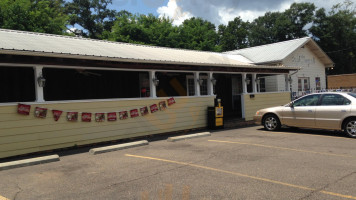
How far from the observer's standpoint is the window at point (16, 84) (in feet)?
34.7

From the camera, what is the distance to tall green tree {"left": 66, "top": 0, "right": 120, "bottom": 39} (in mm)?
48969

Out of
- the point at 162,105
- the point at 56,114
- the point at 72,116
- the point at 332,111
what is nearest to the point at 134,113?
the point at 162,105

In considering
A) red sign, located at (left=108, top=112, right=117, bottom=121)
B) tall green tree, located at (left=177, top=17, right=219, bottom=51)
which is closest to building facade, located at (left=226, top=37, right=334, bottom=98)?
tall green tree, located at (left=177, top=17, right=219, bottom=51)

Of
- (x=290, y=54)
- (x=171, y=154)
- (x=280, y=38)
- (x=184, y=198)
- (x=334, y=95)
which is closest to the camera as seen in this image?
(x=184, y=198)

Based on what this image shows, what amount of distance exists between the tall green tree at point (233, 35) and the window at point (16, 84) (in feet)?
135

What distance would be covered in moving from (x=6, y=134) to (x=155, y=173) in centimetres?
459

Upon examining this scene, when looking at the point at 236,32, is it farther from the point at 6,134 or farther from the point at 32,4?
the point at 6,134

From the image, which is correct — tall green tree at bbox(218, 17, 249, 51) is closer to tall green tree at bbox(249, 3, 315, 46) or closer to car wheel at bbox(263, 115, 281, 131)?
tall green tree at bbox(249, 3, 315, 46)

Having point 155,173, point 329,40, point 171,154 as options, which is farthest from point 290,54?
point 329,40

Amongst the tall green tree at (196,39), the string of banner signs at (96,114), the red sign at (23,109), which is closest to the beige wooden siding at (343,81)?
the tall green tree at (196,39)

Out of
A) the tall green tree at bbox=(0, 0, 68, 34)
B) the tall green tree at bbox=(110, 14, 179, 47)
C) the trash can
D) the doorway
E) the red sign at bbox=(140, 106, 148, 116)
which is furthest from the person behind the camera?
the tall green tree at bbox=(110, 14, 179, 47)

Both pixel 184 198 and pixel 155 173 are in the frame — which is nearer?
pixel 184 198

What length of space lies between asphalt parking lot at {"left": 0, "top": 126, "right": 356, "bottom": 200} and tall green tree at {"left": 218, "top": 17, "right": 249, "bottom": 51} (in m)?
42.9

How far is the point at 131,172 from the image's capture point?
6129 millimetres
